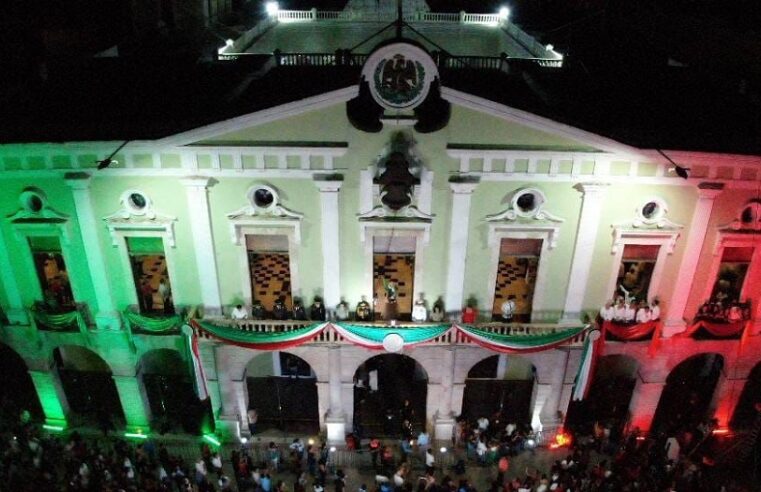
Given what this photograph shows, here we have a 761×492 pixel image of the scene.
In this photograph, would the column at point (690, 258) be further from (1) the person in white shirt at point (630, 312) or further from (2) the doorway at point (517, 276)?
(2) the doorway at point (517, 276)

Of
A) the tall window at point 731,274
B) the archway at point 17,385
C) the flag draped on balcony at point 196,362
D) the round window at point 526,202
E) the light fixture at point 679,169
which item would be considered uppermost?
the light fixture at point 679,169

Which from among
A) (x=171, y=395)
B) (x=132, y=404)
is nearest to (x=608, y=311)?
(x=171, y=395)

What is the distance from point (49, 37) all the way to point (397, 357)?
22133 mm

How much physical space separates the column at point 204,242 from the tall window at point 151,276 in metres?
1.52

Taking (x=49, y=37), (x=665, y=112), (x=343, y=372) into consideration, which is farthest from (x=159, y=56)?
(x=665, y=112)

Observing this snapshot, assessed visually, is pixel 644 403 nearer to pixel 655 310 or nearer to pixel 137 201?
pixel 655 310

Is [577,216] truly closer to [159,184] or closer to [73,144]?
[159,184]

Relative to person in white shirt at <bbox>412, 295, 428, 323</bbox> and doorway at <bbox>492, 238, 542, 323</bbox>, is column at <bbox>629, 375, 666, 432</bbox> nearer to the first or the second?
doorway at <bbox>492, 238, 542, 323</bbox>

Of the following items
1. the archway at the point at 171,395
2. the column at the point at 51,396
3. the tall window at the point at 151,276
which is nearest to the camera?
the tall window at the point at 151,276

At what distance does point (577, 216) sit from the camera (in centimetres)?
1972

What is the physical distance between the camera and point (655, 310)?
20.8 metres

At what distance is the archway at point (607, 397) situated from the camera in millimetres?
23656

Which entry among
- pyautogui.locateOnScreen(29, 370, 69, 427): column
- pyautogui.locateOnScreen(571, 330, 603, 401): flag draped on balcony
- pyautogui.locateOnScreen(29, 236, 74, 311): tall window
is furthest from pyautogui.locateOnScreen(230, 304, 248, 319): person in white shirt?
pyautogui.locateOnScreen(571, 330, 603, 401): flag draped on balcony

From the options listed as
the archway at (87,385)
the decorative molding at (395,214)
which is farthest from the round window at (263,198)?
the archway at (87,385)
